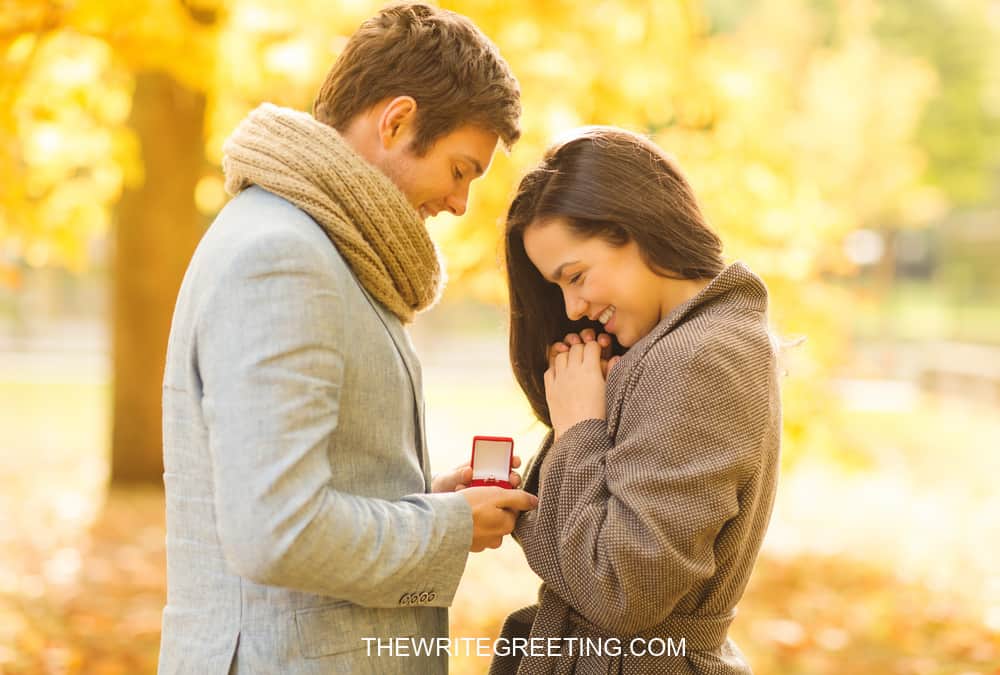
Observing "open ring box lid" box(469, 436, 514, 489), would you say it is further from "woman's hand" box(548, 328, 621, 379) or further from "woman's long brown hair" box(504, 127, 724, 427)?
"woman's long brown hair" box(504, 127, 724, 427)

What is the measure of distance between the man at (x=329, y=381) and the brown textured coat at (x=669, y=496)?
0.58ft

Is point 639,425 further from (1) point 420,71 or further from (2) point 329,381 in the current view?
(1) point 420,71

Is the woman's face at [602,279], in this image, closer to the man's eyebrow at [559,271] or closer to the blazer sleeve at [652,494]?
the man's eyebrow at [559,271]

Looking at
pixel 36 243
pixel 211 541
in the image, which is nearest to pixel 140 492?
pixel 36 243

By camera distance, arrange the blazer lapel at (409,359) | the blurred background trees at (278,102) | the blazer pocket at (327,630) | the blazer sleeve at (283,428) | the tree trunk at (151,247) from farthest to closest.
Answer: the tree trunk at (151,247), the blurred background trees at (278,102), the blazer lapel at (409,359), the blazer pocket at (327,630), the blazer sleeve at (283,428)

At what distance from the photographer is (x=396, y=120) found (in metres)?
2.05

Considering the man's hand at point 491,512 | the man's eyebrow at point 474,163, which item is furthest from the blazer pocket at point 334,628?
the man's eyebrow at point 474,163

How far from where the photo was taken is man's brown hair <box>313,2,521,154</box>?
2045 mm

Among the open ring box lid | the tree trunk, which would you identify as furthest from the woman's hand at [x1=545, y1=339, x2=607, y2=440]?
the tree trunk

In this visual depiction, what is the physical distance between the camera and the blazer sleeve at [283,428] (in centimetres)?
166

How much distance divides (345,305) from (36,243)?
17.3 feet

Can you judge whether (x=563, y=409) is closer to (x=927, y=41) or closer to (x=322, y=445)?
(x=322, y=445)

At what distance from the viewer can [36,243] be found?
6418mm

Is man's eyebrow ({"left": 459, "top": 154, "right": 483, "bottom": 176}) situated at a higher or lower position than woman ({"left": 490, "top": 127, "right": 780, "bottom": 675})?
higher
